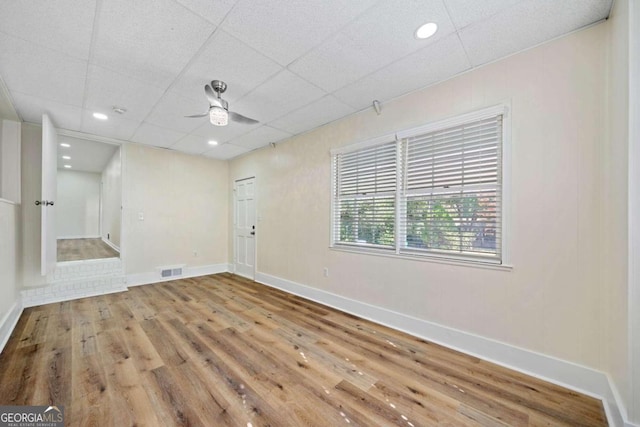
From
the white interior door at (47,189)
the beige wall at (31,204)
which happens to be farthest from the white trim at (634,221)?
the beige wall at (31,204)

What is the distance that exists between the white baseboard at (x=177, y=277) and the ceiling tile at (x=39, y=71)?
3067mm

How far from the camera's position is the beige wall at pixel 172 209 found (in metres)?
4.59

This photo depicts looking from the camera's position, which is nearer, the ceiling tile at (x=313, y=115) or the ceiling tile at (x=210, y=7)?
the ceiling tile at (x=210, y=7)

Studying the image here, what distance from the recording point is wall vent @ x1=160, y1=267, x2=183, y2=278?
4.87 m

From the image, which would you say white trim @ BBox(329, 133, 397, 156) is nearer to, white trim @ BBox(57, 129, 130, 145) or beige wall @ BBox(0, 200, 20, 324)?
beige wall @ BBox(0, 200, 20, 324)

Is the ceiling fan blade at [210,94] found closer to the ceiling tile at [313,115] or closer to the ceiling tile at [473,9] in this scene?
the ceiling tile at [313,115]

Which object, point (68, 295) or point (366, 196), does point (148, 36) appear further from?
point (68, 295)

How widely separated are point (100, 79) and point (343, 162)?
2812 mm

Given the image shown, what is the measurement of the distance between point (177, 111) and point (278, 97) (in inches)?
56.4

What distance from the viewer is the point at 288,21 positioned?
176cm

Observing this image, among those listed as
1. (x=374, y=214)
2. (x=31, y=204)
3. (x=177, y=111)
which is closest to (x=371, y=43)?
(x=374, y=214)

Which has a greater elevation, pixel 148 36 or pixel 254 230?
pixel 148 36

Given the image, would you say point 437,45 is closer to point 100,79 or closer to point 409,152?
point 409,152

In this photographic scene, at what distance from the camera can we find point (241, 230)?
5465 mm
